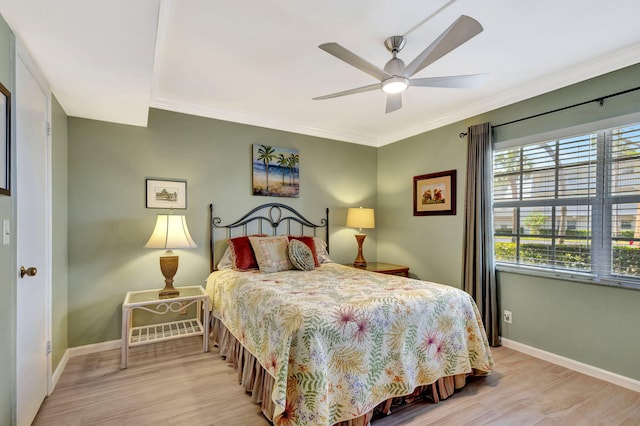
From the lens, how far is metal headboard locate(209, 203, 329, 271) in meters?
3.56

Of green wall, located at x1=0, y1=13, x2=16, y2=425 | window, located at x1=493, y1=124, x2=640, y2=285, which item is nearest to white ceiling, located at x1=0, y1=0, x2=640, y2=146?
green wall, located at x1=0, y1=13, x2=16, y2=425

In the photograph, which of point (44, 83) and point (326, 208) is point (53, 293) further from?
point (326, 208)

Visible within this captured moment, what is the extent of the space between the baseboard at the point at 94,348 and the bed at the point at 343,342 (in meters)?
1.08

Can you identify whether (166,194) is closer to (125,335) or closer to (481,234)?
(125,335)

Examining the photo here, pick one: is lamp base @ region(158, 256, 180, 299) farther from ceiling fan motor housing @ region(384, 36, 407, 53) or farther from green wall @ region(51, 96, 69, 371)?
ceiling fan motor housing @ region(384, 36, 407, 53)

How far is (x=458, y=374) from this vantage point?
2262mm

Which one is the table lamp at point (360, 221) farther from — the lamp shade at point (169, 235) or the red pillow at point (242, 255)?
the lamp shade at point (169, 235)

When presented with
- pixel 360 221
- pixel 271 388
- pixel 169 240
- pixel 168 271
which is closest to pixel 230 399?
pixel 271 388

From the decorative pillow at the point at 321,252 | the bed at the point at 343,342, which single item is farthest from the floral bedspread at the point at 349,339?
the decorative pillow at the point at 321,252

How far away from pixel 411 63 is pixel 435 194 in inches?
88.7

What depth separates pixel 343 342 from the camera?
180cm

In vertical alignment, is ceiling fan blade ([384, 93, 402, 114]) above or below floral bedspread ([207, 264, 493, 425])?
above

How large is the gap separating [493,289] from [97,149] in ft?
13.5

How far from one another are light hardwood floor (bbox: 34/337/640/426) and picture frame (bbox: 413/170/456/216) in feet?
5.69
